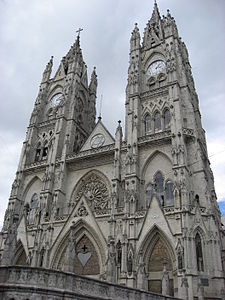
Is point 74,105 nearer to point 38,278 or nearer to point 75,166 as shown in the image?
point 75,166

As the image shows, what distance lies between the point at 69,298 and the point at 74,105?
25.3 m

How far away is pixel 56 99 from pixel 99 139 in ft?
30.6

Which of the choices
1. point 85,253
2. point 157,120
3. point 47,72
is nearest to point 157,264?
point 85,253

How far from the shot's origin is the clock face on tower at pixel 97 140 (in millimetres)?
28583

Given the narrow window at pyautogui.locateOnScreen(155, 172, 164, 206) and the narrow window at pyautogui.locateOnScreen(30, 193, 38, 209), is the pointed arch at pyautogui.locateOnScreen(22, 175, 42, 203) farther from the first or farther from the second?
the narrow window at pyautogui.locateOnScreen(155, 172, 164, 206)

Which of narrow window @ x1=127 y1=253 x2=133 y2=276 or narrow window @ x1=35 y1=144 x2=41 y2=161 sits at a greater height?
narrow window @ x1=35 y1=144 x2=41 y2=161

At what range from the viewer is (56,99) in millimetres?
34938

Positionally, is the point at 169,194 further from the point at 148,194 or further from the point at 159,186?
the point at 148,194

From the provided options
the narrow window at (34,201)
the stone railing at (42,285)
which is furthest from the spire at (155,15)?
the stone railing at (42,285)

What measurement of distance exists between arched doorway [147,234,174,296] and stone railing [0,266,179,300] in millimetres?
9689

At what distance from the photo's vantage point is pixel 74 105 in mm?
32375

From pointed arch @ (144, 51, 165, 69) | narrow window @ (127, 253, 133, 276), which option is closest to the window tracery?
narrow window @ (127, 253, 133, 276)

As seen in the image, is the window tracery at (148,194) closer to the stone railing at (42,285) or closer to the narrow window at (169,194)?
the narrow window at (169,194)

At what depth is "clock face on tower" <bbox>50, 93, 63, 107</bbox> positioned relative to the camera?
34.5m
